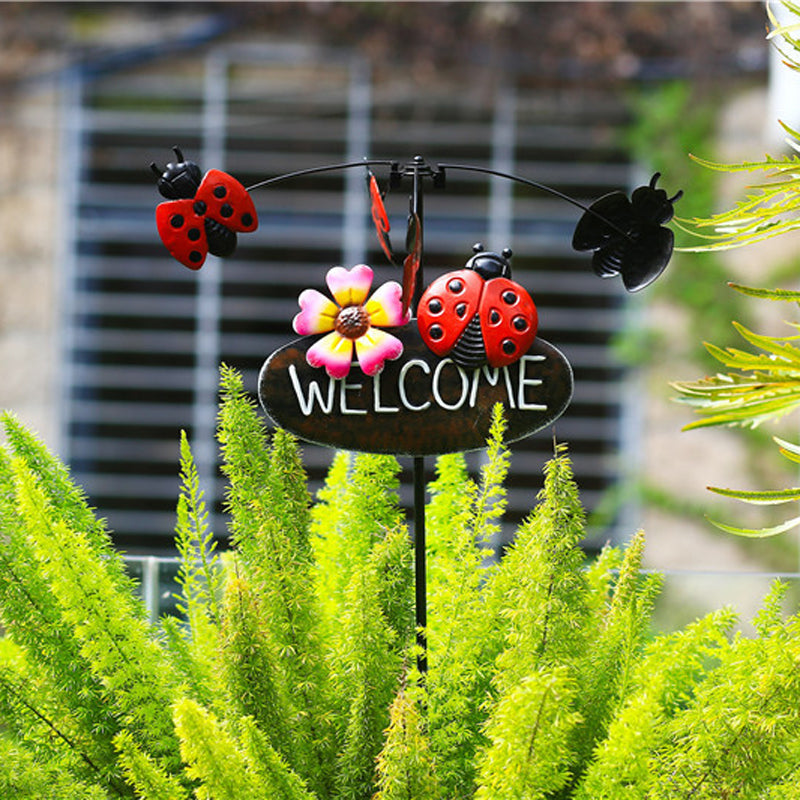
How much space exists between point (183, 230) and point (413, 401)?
16 cm

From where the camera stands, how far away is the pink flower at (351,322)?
565mm

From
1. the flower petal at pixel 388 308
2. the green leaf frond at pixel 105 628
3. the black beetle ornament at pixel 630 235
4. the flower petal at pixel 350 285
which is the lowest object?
the green leaf frond at pixel 105 628

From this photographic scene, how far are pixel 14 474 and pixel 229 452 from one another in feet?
0.40

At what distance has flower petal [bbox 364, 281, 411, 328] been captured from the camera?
58cm

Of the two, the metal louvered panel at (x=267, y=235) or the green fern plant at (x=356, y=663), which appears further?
the metal louvered panel at (x=267, y=235)

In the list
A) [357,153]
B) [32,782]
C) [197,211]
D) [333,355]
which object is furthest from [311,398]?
[357,153]

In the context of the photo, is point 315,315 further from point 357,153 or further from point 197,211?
point 357,153

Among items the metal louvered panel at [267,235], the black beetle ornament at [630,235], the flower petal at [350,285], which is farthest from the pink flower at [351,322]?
the metal louvered panel at [267,235]

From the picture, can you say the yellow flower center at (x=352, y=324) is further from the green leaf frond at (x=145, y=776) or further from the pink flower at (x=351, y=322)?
the green leaf frond at (x=145, y=776)

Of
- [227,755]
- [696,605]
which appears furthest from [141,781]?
[696,605]

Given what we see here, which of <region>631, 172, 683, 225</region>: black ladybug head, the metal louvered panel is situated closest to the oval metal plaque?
<region>631, 172, 683, 225</region>: black ladybug head

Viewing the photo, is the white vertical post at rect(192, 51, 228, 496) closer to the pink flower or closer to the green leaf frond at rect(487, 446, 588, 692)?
the pink flower

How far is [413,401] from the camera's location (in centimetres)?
57

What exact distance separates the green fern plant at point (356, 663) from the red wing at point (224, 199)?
0.32ft
